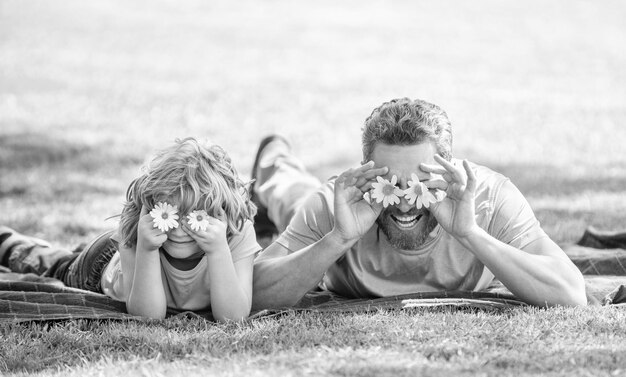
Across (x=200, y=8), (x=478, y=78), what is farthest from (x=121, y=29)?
(x=478, y=78)

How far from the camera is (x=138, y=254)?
5.05 metres

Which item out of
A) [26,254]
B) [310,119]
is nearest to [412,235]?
[26,254]

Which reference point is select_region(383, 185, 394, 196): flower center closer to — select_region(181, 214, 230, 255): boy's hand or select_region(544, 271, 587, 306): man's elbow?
select_region(181, 214, 230, 255): boy's hand

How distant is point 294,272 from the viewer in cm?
525

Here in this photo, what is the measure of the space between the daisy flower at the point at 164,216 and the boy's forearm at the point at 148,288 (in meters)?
0.19

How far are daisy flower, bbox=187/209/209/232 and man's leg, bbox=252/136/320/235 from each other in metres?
2.16

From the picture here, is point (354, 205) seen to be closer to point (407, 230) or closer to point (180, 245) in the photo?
point (407, 230)

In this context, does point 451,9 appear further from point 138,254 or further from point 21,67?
point 138,254

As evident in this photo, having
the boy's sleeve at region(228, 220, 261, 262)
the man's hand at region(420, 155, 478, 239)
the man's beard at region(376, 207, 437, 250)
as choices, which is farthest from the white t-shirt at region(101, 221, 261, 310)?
the man's hand at region(420, 155, 478, 239)

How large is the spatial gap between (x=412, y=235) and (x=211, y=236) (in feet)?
3.32

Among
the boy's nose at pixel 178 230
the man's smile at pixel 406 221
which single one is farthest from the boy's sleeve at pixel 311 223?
the boy's nose at pixel 178 230

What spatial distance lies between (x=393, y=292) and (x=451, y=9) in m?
18.6

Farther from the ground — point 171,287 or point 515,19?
point 515,19

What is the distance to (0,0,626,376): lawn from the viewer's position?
15.0ft
